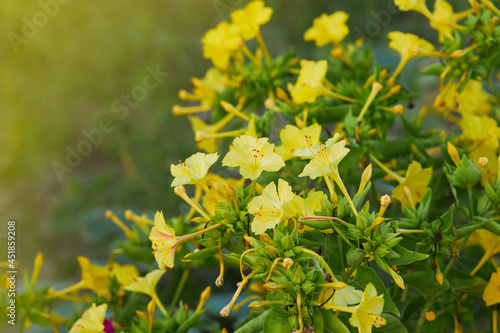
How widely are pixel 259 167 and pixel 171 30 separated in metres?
2.37

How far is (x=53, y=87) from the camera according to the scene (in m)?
2.79

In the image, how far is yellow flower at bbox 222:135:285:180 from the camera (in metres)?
0.77

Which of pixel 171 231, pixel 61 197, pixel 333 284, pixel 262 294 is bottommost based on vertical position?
pixel 61 197

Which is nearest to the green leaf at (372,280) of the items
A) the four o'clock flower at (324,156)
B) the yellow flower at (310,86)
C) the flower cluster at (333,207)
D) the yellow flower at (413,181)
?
the flower cluster at (333,207)

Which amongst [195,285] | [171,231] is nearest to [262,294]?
[171,231]

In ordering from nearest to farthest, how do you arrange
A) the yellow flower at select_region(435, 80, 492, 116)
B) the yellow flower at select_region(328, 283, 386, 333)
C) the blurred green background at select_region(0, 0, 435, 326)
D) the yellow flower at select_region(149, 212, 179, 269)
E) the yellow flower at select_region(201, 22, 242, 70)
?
the yellow flower at select_region(328, 283, 386, 333) → the yellow flower at select_region(149, 212, 179, 269) → the yellow flower at select_region(435, 80, 492, 116) → the yellow flower at select_region(201, 22, 242, 70) → the blurred green background at select_region(0, 0, 435, 326)

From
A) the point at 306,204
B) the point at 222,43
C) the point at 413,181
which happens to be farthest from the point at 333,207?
the point at 222,43

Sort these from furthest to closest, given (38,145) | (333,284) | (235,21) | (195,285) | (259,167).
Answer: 1. (38,145)
2. (195,285)
3. (235,21)
4. (259,167)
5. (333,284)

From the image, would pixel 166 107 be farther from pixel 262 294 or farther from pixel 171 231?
pixel 171 231

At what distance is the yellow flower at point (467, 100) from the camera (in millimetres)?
1041

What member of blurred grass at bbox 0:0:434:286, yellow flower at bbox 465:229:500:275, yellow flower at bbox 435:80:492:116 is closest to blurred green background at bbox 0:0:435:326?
blurred grass at bbox 0:0:434:286

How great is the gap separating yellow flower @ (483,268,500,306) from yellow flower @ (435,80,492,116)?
384mm

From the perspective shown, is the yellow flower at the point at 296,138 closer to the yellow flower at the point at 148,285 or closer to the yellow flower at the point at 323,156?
the yellow flower at the point at 323,156

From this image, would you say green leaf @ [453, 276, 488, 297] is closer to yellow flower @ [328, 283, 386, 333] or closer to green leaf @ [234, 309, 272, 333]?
yellow flower @ [328, 283, 386, 333]
